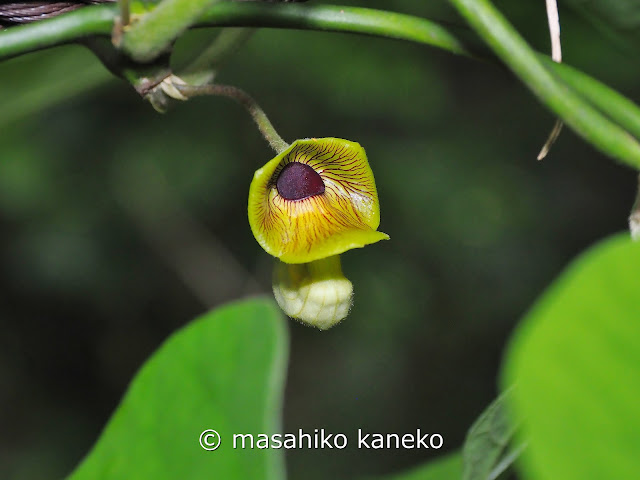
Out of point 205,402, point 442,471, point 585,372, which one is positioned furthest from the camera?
point 442,471

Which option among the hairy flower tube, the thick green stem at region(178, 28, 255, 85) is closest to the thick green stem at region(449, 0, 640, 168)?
the hairy flower tube

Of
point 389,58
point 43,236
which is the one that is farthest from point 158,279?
point 389,58

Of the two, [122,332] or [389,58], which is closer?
[389,58]

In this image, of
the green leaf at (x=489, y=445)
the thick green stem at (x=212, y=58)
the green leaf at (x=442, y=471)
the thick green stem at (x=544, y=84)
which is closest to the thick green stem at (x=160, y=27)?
the thick green stem at (x=212, y=58)

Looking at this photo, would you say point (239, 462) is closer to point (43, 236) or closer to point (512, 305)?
point (43, 236)

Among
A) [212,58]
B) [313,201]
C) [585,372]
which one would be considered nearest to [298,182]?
[313,201]

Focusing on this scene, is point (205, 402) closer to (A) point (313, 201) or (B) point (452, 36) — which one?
(A) point (313, 201)
